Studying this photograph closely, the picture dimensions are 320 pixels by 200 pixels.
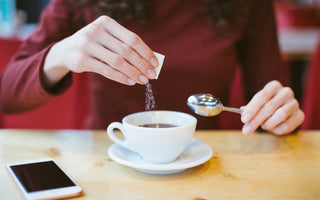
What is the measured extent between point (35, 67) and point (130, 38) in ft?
1.00

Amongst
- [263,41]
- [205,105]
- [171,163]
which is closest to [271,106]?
[205,105]

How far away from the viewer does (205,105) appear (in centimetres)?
69

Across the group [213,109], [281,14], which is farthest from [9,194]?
[281,14]

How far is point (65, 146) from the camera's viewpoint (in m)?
0.75

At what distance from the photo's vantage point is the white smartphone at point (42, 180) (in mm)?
498

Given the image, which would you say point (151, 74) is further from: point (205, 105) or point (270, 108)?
point (270, 108)

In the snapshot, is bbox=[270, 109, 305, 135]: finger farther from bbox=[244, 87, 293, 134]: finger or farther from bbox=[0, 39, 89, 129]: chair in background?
bbox=[0, 39, 89, 129]: chair in background

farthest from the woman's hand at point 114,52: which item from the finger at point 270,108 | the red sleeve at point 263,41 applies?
the red sleeve at point 263,41

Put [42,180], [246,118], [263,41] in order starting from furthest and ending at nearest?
[263,41] < [246,118] < [42,180]

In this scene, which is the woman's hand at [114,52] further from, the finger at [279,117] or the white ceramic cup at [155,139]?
the finger at [279,117]

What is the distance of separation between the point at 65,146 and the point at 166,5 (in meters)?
0.51

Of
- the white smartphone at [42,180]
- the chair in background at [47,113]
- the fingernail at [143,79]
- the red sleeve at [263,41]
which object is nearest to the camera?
the white smartphone at [42,180]

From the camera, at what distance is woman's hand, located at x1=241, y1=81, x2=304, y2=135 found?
2.28ft

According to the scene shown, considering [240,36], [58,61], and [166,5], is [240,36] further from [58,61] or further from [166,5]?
[58,61]
